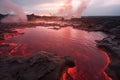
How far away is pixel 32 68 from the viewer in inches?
290

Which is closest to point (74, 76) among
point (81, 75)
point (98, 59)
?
Result: point (81, 75)

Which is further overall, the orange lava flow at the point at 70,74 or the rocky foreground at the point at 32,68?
the orange lava flow at the point at 70,74

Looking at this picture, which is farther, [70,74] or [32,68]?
[70,74]

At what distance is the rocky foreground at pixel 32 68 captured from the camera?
6680 mm

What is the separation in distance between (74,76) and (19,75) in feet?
12.2

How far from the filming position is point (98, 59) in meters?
11.4

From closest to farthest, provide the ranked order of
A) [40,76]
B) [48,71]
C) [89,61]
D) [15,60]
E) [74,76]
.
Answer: [40,76], [48,71], [74,76], [15,60], [89,61]

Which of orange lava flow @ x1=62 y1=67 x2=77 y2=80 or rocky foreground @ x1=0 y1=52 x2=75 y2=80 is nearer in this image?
rocky foreground @ x1=0 y1=52 x2=75 y2=80

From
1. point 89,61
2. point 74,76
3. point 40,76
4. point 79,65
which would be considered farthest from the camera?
point 89,61

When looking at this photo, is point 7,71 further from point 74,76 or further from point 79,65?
point 79,65

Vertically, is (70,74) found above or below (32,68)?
below

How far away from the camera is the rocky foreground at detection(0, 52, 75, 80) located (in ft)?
21.9

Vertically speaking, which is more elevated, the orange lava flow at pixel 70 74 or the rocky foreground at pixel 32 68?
A: the rocky foreground at pixel 32 68

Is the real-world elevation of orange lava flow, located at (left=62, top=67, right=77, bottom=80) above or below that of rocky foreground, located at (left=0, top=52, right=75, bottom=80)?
below
